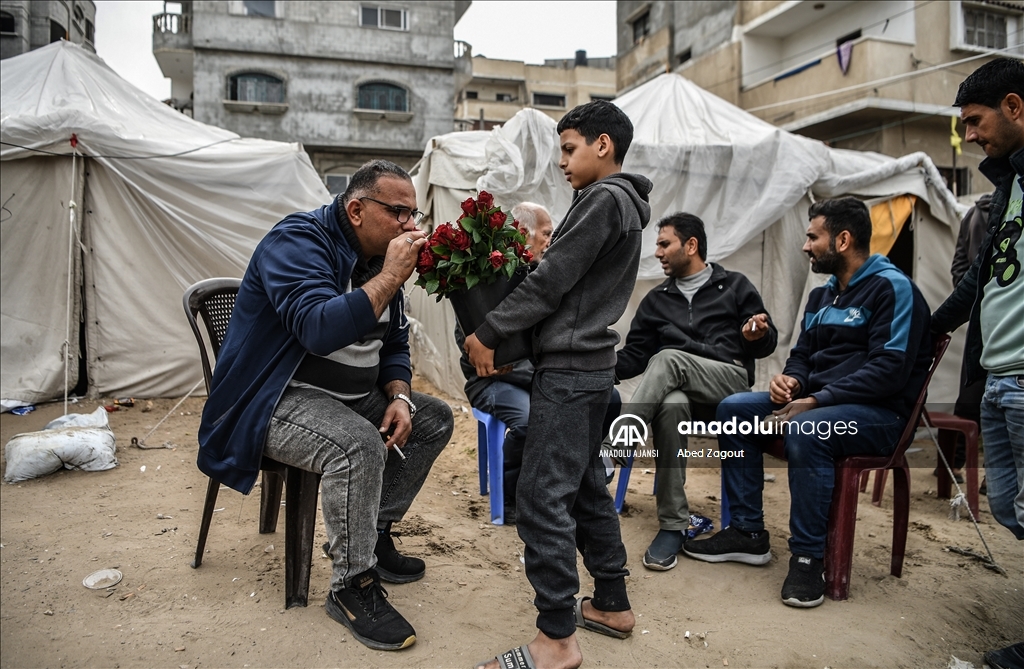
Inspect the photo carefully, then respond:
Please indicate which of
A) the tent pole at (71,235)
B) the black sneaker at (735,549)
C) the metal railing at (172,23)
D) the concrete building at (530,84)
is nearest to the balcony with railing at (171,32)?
the metal railing at (172,23)

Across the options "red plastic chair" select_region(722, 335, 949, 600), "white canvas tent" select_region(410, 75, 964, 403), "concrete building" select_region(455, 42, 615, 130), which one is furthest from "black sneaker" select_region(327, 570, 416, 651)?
"concrete building" select_region(455, 42, 615, 130)

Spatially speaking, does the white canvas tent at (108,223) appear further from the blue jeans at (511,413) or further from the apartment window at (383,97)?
the apartment window at (383,97)

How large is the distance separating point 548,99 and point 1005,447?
31.1m

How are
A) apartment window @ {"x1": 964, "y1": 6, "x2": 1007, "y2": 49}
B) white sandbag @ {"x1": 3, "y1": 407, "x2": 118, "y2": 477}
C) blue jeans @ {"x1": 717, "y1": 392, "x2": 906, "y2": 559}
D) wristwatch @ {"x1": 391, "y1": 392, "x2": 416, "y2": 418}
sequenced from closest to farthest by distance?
wristwatch @ {"x1": 391, "y1": 392, "x2": 416, "y2": 418}
blue jeans @ {"x1": 717, "y1": 392, "x2": 906, "y2": 559}
white sandbag @ {"x1": 3, "y1": 407, "x2": 118, "y2": 477}
apartment window @ {"x1": 964, "y1": 6, "x2": 1007, "y2": 49}

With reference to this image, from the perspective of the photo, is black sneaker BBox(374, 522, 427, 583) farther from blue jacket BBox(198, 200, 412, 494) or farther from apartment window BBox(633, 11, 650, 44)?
apartment window BBox(633, 11, 650, 44)

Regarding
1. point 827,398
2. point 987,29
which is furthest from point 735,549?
point 987,29

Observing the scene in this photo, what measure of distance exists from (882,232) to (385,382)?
5305 millimetres

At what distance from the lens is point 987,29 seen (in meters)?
14.5

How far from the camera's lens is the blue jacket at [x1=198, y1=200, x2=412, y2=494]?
223 centimetres

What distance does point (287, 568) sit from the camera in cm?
248

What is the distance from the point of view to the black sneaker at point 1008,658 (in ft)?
7.39

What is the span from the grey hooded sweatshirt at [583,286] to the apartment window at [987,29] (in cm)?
1617

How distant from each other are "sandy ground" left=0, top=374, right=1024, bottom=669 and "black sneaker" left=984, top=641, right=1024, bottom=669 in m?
0.09

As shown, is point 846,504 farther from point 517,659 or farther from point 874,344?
point 517,659
